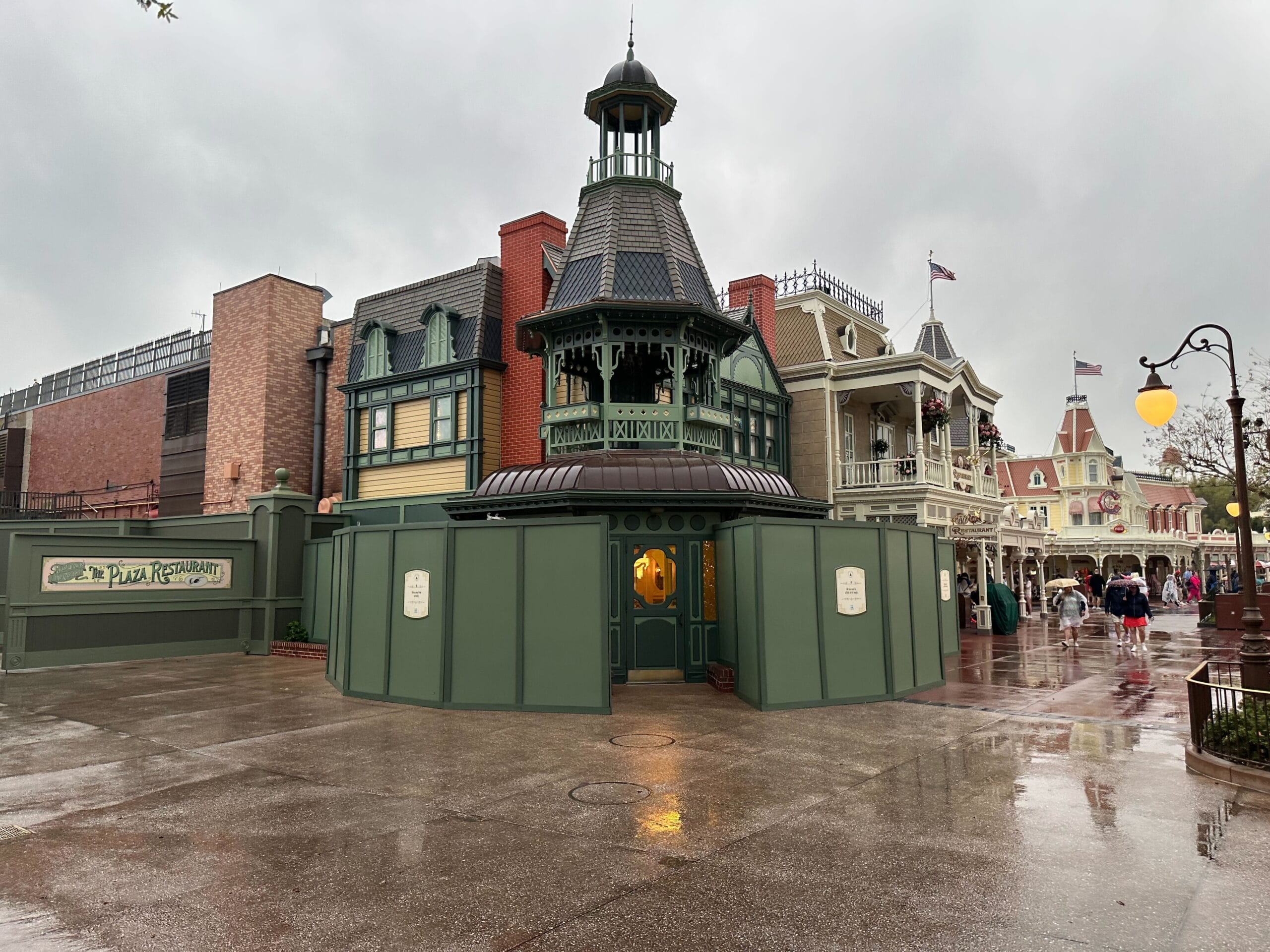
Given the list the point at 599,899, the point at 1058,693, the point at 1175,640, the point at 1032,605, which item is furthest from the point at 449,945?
the point at 1032,605

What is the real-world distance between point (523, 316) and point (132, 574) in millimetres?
10985

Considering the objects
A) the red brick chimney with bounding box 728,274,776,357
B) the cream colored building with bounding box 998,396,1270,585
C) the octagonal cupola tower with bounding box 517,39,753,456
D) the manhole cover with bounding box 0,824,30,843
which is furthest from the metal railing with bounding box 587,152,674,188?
the cream colored building with bounding box 998,396,1270,585

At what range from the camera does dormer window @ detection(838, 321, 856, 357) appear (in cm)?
2889

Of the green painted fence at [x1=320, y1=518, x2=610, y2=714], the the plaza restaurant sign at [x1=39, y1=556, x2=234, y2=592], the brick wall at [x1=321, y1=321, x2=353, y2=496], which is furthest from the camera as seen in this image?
the brick wall at [x1=321, y1=321, x2=353, y2=496]

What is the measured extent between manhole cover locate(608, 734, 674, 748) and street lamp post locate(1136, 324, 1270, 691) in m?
6.18

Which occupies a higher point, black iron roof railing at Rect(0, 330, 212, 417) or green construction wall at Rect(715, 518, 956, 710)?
black iron roof railing at Rect(0, 330, 212, 417)

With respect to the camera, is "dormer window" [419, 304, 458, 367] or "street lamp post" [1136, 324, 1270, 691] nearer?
"street lamp post" [1136, 324, 1270, 691]

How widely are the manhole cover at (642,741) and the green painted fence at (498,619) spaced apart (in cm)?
140

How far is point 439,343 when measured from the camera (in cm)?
2252

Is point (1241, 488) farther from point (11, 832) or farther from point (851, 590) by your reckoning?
point (11, 832)

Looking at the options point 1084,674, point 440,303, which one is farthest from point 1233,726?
point 440,303

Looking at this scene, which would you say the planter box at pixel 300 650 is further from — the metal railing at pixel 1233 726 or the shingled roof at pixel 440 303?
the metal railing at pixel 1233 726

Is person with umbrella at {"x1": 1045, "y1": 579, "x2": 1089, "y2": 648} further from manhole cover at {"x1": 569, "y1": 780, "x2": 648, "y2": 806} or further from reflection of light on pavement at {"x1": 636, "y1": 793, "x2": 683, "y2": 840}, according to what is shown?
reflection of light on pavement at {"x1": 636, "y1": 793, "x2": 683, "y2": 840}

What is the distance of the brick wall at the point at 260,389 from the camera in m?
26.0
